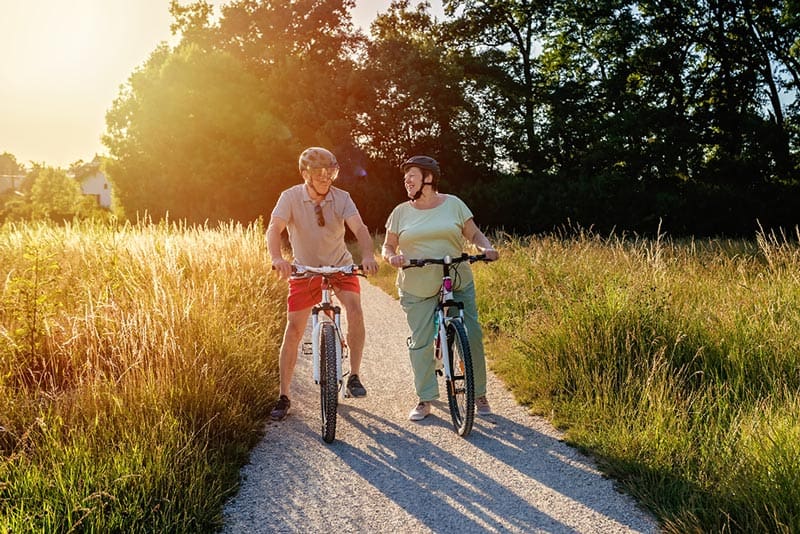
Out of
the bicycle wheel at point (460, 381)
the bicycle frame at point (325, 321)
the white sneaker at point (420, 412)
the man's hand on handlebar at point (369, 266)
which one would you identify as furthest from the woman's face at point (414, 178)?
the white sneaker at point (420, 412)

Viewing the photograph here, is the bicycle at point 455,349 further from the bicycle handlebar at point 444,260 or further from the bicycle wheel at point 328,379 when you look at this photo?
the bicycle wheel at point 328,379

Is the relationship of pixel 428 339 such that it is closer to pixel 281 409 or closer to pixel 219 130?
pixel 281 409

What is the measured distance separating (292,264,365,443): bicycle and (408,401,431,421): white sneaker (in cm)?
77

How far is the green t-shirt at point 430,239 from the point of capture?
5.32 meters

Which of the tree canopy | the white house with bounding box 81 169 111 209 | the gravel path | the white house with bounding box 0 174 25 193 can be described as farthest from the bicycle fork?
the white house with bounding box 0 174 25 193

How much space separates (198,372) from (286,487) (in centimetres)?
135

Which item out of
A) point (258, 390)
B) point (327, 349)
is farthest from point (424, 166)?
point (258, 390)

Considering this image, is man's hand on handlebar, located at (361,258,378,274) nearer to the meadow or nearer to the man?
the man

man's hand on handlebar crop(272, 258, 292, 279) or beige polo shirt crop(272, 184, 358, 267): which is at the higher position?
beige polo shirt crop(272, 184, 358, 267)

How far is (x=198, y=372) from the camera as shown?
16.5 feet

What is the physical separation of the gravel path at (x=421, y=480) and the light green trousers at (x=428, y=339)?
291 mm

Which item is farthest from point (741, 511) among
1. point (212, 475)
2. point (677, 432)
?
point (212, 475)

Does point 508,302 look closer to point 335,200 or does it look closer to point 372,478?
point 335,200

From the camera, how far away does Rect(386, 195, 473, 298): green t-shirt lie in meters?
5.32
